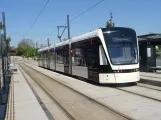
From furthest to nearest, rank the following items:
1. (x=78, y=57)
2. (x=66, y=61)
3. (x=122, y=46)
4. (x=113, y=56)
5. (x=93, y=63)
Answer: (x=66, y=61) → (x=78, y=57) → (x=93, y=63) → (x=122, y=46) → (x=113, y=56)

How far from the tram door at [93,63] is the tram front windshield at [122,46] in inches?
36.4

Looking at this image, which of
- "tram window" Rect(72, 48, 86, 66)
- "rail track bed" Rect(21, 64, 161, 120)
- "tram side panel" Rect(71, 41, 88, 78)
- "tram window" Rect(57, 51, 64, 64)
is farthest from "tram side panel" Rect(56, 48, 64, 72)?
"rail track bed" Rect(21, 64, 161, 120)

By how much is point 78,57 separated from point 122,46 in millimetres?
4963

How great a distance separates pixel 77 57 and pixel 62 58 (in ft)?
20.7

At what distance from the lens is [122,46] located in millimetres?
15023

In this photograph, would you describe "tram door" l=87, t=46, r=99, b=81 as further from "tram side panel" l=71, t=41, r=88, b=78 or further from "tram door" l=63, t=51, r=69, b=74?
"tram door" l=63, t=51, r=69, b=74

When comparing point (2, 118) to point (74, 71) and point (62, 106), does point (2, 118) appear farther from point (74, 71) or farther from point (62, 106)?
point (74, 71)

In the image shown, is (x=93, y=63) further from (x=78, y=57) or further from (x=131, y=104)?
(x=131, y=104)

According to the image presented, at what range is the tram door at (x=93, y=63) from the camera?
1538 centimetres

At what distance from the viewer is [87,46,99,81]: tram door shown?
15383mm

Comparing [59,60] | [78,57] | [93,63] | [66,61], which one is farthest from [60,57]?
[93,63]

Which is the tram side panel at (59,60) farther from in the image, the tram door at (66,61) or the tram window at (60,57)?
the tram door at (66,61)

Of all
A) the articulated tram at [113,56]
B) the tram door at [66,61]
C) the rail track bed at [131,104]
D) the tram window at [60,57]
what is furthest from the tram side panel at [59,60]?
the rail track bed at [131,104]

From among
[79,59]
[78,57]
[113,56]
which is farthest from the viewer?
[78,57]
